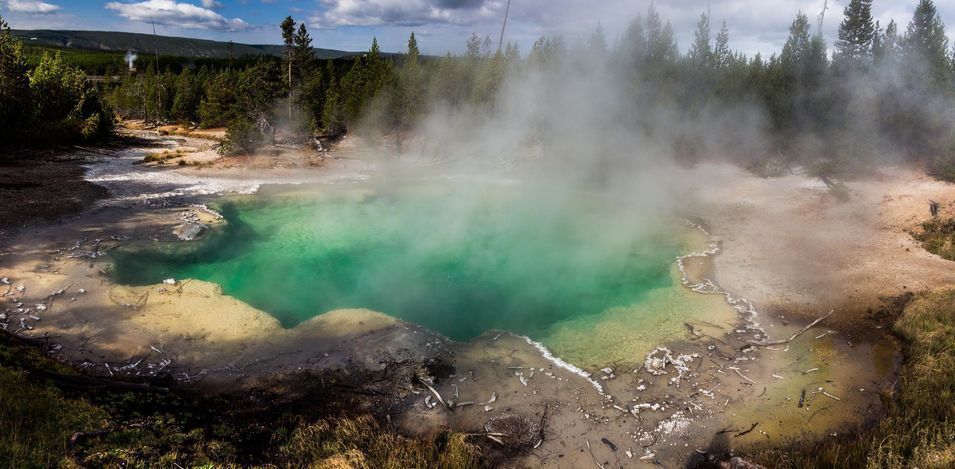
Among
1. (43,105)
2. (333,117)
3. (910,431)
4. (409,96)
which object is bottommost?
(910,431)

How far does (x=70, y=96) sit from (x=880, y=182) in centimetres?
3126

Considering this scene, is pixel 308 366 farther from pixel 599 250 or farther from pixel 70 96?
pixel 70 96

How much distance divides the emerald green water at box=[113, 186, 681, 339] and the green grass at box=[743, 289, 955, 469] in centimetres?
332

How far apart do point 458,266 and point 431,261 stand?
0.59m

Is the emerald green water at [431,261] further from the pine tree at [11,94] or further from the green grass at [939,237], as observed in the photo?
the pine tree at [11,94]

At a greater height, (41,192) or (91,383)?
(41,192)

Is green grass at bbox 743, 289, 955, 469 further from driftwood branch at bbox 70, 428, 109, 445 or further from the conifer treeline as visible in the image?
the conifer treeline

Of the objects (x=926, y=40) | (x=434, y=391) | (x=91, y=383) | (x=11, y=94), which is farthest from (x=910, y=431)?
(x=11, y=94)

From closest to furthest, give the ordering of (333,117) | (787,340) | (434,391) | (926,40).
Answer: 1. (434,391)
2. (787,340)
3. (926,40)
4. (333,117)

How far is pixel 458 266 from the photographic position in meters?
9.77

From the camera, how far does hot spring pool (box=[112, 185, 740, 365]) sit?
757cm

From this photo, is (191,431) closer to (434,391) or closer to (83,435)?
(83,435)

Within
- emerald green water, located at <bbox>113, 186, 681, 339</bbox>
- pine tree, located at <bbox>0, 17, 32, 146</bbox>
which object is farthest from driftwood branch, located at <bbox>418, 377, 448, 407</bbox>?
pine tree, located at <bbox>0, 17, 32, 146</bbox>

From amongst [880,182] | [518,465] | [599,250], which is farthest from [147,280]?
[880,182]
